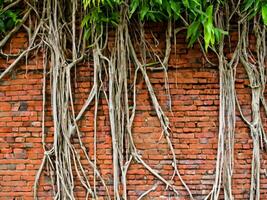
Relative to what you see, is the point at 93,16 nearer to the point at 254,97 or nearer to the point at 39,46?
the point at 39,46

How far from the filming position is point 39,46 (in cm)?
322

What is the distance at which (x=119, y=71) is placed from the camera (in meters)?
3.15

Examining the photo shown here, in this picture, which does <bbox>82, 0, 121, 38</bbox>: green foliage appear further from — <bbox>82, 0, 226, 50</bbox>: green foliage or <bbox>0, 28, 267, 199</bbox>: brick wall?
<bbox>0, 28, 267, 199</bbox>: brick wall

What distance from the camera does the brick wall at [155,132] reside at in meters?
3.14

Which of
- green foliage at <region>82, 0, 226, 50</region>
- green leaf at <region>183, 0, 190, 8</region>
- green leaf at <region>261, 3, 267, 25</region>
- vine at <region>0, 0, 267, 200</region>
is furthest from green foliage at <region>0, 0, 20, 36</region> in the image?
green leaf at <region>261, 3, 267, 25</region>

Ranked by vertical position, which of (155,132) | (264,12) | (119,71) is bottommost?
(155,132)

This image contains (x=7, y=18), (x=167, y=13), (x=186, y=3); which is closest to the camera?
(x=186, y=3)

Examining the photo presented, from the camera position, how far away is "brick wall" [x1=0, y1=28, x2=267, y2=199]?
10.3 ft

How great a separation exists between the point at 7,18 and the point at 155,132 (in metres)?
1.46

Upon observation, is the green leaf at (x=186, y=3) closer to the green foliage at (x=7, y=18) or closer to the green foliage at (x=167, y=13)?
the green foliage at (x=167, y=13)

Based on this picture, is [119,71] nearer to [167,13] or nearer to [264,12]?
[167,13]

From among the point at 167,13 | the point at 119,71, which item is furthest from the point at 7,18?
the point at 167,13

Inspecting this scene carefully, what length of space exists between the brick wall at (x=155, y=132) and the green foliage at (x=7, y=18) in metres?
0.41

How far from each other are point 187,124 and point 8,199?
1495 mm
